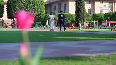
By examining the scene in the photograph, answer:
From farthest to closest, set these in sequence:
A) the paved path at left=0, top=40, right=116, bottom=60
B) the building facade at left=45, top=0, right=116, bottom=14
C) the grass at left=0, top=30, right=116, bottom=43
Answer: the building facade at left=45, top=0, right=116, bottom=14 < the grass at left=0, top=30, right=116, bottom=43 < the paved path at left=0, top=40, right=116, bottom=60

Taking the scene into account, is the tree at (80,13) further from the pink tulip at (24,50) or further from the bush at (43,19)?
the pink tulip at (24,50)

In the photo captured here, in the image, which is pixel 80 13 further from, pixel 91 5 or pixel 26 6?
pixel 91 5

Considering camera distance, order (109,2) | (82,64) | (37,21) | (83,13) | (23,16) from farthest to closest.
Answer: (109,2) → (37,21) → (83,13) → (82,64) → (23,16)

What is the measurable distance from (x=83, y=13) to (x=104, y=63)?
160ft

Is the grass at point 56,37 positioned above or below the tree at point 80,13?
below

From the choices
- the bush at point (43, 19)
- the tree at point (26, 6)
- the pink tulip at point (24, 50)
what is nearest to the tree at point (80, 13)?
the bush at point (43, 19)

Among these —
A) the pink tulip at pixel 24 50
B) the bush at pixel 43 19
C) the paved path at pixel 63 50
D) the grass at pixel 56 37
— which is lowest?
the paved path at pixel 63 50

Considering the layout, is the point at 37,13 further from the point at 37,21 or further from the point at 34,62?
the point at 34,62

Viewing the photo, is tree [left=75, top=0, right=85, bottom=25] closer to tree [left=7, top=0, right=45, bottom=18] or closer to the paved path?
tree [left=7, top=0, right=45, bottom=18]

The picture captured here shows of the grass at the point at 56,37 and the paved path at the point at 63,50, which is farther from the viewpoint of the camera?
the grass at the point at 56,37

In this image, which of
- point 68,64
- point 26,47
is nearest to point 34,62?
point 26,47

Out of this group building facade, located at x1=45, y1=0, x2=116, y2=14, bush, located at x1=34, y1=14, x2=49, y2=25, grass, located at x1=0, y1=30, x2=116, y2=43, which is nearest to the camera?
grass, located at x1=0, y1=30, x2=116, y2=43

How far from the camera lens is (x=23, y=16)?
119 centimetres

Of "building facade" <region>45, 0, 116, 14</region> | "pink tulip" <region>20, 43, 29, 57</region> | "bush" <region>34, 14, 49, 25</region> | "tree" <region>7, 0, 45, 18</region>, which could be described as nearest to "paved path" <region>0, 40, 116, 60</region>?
"pink tulip" <region>20, 43, 29, 57</region>
